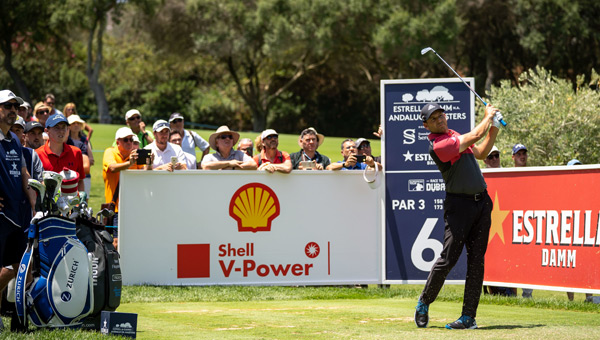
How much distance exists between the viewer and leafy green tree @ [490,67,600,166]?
54.7 feet

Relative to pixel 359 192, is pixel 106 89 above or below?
above

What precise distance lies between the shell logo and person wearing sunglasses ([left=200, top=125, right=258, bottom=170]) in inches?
12.1

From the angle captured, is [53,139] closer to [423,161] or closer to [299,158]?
[299,158]

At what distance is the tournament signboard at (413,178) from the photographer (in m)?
11.3

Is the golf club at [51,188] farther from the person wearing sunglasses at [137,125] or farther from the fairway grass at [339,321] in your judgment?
the person wearing sunglasses at [137,125]

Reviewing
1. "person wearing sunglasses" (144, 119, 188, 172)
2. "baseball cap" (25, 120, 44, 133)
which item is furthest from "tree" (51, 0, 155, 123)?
"baseball cap" (25, 120, 44, 133)

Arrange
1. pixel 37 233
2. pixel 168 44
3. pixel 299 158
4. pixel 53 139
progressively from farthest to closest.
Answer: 1. pixel 168 44
2. pixel 299 158
3. pixel 53 139
4. pixel 37 233

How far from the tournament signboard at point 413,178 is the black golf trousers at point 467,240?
12.3 ft

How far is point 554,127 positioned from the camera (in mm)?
16797

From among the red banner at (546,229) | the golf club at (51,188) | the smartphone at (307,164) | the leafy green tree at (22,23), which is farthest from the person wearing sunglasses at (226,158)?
the leafy green tree at (22,23)

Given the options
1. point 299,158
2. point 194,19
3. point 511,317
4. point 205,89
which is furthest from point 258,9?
point 511,317

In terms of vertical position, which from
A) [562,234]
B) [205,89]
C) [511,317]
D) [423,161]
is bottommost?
[511,317]

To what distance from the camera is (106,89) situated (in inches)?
2330

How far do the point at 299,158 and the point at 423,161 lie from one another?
1.66 metres
